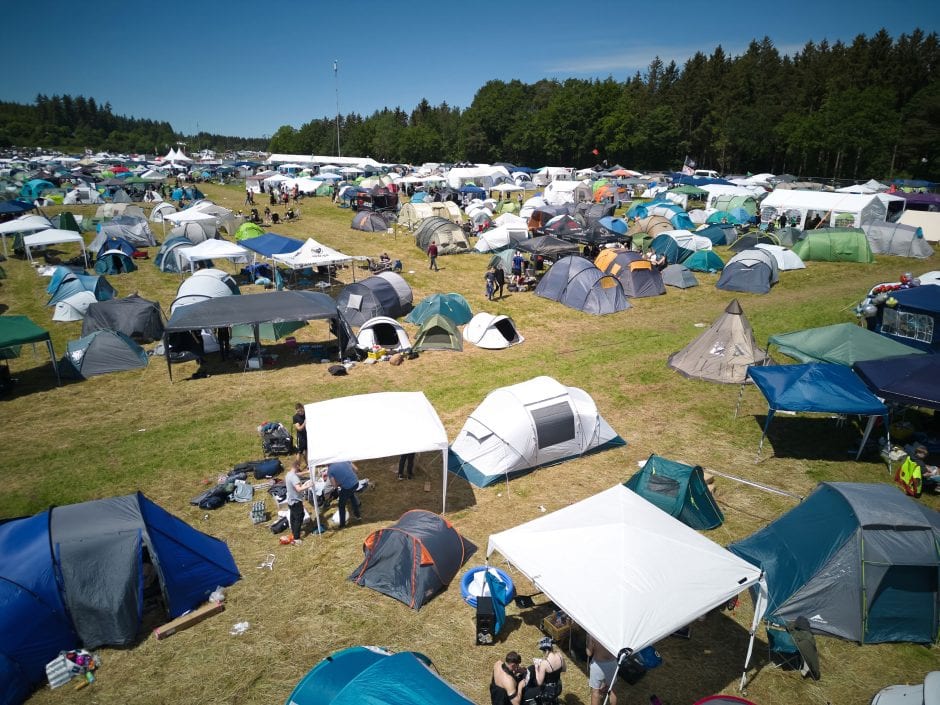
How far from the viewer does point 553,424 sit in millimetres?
10828

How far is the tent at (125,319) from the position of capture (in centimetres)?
1752

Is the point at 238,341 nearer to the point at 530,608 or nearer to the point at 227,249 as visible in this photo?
the point at 227,249

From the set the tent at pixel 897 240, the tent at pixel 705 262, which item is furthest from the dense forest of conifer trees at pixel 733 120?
the tent at pixel 705 262

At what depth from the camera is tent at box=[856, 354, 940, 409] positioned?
10016mm

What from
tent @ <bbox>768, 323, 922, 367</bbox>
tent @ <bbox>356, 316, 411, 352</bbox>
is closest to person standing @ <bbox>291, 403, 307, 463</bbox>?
tent @ <bbox>356, 316, 411, 352</bbox>

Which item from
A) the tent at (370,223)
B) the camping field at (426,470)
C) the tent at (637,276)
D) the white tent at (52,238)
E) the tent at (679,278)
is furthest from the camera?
the tent at (370,223)

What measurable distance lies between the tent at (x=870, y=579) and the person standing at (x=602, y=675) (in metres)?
2.80

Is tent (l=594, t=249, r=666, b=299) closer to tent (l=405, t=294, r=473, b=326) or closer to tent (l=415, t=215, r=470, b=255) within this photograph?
tent (l=405, t=294, r=473, b=326)

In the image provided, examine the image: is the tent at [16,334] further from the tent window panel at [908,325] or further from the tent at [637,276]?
the tent window panel at [908,325]

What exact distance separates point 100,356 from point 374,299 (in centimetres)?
824

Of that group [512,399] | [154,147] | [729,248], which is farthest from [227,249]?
[154,147]

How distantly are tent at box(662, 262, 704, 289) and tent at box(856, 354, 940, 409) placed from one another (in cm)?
1288

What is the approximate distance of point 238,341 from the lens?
17.2 m

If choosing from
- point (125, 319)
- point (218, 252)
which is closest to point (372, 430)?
point (125, 319)
